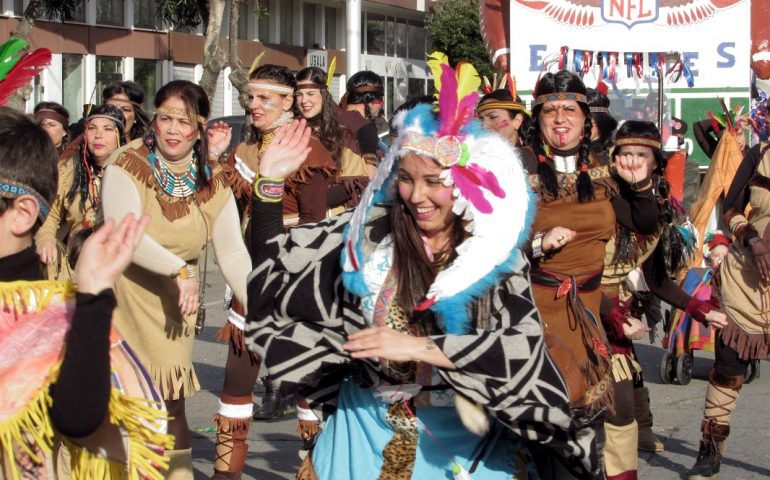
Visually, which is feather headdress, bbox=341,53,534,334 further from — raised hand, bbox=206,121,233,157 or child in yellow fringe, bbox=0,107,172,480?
raised hand, bbox=206,121,233,157

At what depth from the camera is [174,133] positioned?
5414 millimetres

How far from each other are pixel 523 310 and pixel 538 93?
7.14 ft

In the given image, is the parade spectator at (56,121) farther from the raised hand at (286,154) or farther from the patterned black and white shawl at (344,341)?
the patterned black and white shawl at (344,341)

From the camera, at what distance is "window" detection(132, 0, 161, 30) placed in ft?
105

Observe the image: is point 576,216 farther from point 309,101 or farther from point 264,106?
point 309,101

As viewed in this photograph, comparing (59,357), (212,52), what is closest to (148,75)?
(212,52)

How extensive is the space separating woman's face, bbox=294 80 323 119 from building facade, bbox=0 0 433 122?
12414mm

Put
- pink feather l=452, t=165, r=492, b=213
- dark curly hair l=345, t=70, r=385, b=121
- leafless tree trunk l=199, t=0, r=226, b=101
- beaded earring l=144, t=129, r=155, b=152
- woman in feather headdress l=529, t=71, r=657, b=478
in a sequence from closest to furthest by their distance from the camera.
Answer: pink feather l=452, t=165, r=492, b=213
woman in feather headdress l=529, t=71, r=657, b=478
beaded earring l=144, t=129, r=155, b=152
dark curly hair l=345, t=70, r=385, b=121
leafless tree trunk l=199, t=0, r=226, b=101

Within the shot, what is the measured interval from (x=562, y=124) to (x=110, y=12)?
27.5 meters

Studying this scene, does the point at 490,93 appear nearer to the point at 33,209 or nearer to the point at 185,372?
the point at 185,372

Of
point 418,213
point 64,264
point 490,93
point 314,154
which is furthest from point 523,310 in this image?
point 490,93

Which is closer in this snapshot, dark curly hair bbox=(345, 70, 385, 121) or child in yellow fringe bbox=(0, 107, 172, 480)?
child in yellow fringe bbox=(0, 107, 172, 480)

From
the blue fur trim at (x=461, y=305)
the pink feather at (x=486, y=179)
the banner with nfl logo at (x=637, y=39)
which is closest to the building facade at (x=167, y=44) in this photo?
the banner with nfl logo at (x=637, y=39)

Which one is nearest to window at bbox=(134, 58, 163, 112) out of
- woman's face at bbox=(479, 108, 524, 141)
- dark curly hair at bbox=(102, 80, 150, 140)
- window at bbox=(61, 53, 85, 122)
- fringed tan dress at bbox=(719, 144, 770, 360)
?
window at bbox=(61, 53, 85, 122)
